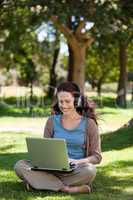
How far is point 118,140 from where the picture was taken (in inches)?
535

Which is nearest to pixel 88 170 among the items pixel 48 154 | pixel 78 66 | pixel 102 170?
pixel 48 154

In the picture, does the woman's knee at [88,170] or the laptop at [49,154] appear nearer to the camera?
the laptop at [49,154]

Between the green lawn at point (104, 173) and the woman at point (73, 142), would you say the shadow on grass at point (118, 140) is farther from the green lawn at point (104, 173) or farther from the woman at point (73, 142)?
the woman at point (73, 142)

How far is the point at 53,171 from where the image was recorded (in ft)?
24.3

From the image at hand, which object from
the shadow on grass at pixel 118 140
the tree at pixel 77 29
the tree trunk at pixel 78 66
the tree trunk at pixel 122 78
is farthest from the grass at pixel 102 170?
the tree trunk at pixel 122 78

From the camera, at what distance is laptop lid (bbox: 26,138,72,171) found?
7.04m

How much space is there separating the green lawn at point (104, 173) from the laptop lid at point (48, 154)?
13.8 inches

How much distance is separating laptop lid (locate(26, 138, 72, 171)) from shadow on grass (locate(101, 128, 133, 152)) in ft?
16.4

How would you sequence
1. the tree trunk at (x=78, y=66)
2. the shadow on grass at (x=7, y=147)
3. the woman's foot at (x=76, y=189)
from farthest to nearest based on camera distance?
1. the tree trunk at (x=78, y=66)
2. the shadow on grass at (x=7, y=147)
3. the woman's foot at (x=76, y=189)

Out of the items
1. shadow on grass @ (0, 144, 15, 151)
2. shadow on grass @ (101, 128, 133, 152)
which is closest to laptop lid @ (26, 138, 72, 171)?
shadow on grass @ (101, 128, 133, 152)

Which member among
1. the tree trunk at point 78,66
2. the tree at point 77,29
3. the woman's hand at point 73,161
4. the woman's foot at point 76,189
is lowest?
the tree trunk at point 78,66

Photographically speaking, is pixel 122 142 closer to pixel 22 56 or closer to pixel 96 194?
pixel 96 194

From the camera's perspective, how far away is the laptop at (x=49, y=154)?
704 cm

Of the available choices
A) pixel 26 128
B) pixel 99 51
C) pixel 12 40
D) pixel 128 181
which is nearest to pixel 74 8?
pixel 26 128
